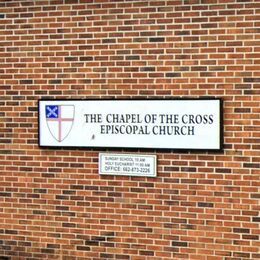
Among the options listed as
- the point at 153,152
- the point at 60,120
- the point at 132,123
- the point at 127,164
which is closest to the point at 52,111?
the point at 60,120

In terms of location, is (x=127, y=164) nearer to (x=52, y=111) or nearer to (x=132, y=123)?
(x=132, y=123)

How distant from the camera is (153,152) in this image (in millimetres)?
5910

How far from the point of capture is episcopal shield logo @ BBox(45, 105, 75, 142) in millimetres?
6152

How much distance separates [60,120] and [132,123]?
81 cm

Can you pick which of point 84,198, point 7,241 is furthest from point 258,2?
point 7,241

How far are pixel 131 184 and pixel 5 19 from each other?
7.57 feet

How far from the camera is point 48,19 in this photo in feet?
20.4

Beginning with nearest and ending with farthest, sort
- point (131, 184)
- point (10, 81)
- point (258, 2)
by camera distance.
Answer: point (258, 2)
point (131, 184)
point (10, 81)

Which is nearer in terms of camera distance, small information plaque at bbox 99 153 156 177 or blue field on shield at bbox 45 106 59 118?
small information plaque at bbox 99 153 156 177

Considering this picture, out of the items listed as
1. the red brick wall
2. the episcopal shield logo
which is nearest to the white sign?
the episcopal shield logo

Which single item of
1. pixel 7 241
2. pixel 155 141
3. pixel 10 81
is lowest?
pixel 7 241

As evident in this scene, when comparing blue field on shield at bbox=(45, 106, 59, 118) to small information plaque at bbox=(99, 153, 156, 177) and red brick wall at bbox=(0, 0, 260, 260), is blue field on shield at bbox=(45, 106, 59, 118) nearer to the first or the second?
red brick wall at bbox=(0, 0, 260, 260)

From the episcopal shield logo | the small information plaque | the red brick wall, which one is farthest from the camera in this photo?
the episcopal shield logo

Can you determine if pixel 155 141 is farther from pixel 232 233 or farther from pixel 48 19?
pixel 48 19
